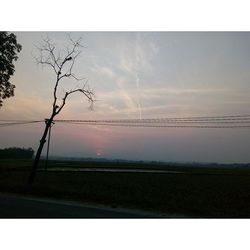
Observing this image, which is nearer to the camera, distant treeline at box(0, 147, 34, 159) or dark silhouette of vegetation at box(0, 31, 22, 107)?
dark silhouette of vegetation at box(0, 31, 22, 107)

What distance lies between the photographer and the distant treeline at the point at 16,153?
12500cm

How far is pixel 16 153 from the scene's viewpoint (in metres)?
142

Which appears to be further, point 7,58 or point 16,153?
point 16,153

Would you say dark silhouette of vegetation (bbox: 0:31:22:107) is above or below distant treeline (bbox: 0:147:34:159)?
above

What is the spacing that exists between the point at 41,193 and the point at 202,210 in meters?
12.0

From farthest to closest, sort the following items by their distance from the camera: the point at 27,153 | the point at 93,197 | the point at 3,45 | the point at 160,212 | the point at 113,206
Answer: the point at 27,153 → the point at 3,45 → the point at 93,197 → the point at 113,206 → the point at 160,212

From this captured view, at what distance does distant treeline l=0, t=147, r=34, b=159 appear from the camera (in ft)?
410

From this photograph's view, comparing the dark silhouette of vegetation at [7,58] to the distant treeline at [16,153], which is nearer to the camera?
the dark silhouette of vegetation at [7,58]

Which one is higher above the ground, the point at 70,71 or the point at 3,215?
the point at 70,71

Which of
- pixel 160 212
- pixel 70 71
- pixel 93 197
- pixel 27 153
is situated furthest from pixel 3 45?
pixel 27 153

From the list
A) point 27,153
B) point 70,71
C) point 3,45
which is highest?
point 3,45

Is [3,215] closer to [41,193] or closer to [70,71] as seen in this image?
[41,193]

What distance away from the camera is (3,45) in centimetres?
3875

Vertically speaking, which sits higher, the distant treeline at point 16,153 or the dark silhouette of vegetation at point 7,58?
the dark silhouette of vegetation at point 7,58
